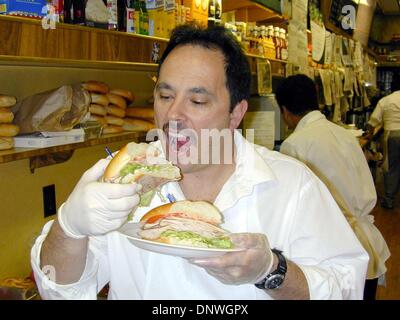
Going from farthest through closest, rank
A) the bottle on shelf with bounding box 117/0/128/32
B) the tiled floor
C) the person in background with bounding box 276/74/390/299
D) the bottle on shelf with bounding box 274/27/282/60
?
the tiled floor, the bottle on shelf with bounding box 274/27/282/60, the person in background with bounding box 276/74/390/299, the bottle on shelf with bounding box 117/0/128/32

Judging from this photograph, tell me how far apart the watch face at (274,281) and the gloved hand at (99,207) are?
0.40m

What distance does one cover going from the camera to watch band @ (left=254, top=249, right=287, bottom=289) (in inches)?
47.9

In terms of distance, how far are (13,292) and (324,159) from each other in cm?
192

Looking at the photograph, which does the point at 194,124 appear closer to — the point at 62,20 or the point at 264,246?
the point at 264,246

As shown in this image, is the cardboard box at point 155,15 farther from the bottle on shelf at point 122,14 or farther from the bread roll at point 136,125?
the bread roll at point 136,125

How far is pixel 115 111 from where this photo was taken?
2.40m

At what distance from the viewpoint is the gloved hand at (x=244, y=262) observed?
1080 millimetres

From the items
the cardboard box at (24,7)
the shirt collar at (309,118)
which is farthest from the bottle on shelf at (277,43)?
the cardboard box at (24,7)

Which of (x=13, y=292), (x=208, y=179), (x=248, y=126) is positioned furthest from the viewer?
(x=248, y=126)

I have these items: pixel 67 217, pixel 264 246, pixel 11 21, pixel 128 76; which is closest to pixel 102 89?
pixel 128 76

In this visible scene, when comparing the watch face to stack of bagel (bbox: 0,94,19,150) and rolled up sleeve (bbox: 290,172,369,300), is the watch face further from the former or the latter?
stack of bagel (bbox: 0,94,19,150)

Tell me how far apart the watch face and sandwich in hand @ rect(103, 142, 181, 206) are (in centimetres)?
37

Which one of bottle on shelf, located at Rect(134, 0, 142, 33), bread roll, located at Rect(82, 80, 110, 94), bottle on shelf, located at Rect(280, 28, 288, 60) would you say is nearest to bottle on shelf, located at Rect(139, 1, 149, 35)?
bottle on shelf, located at Rect(134, 0, 142, 33)

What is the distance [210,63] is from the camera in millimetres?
1490
